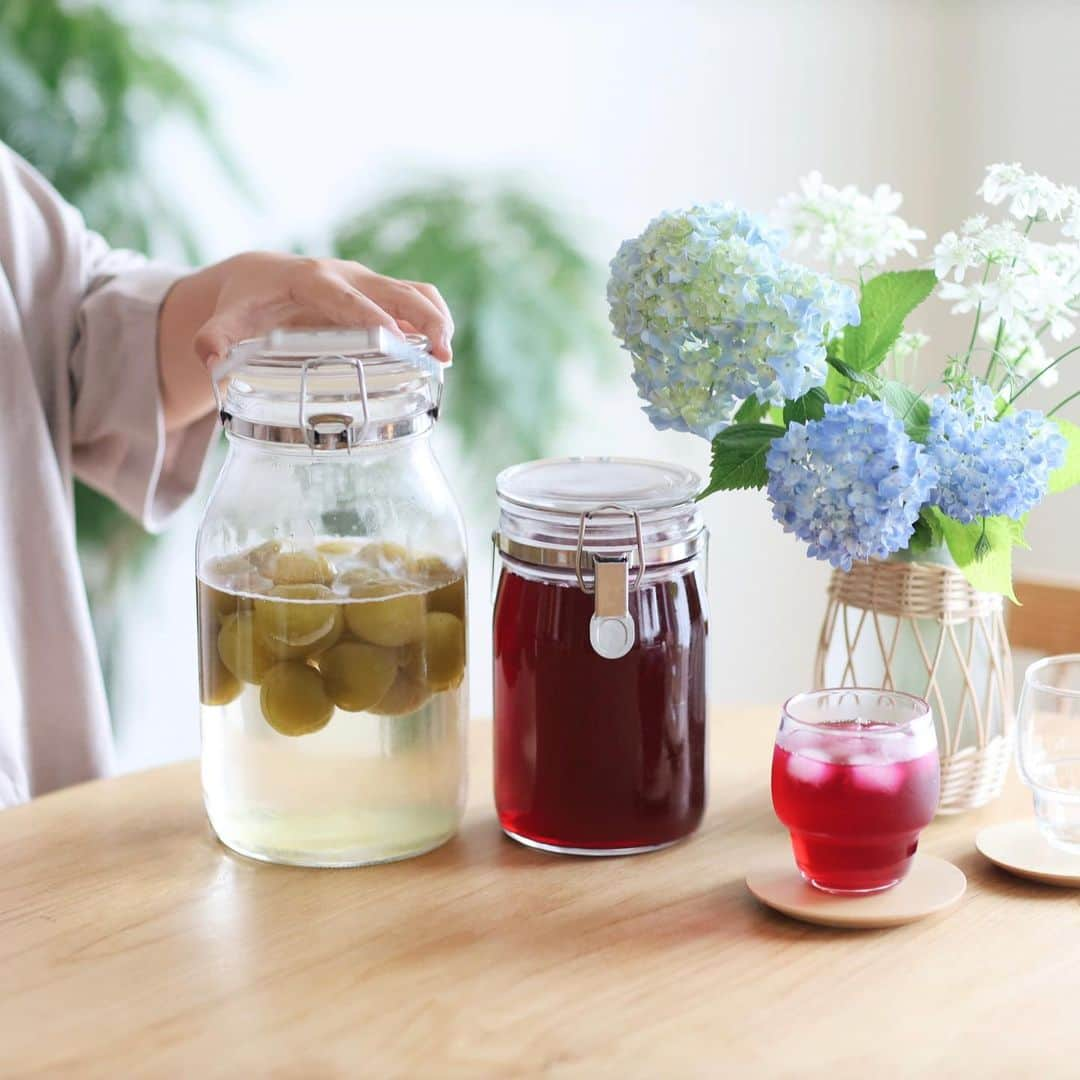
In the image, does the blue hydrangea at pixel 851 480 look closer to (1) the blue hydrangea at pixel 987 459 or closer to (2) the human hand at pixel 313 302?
(1) the blue hydrangea at pixel 987 459

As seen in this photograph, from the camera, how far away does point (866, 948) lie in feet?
2.79

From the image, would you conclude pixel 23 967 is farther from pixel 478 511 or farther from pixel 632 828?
pixel 478 511

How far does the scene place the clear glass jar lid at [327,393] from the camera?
0.92 metres

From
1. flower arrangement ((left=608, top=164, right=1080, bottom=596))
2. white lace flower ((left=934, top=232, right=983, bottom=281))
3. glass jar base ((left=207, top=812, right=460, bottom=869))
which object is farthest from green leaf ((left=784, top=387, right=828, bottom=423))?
glass jar base ((left=207, top=812, right=460, bottom=869))

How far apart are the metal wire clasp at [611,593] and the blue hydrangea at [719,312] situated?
9 centimetres

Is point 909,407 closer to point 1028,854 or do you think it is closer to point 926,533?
point 926,533

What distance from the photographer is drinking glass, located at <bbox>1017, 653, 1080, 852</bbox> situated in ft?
3.06

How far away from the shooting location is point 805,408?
3.15ft

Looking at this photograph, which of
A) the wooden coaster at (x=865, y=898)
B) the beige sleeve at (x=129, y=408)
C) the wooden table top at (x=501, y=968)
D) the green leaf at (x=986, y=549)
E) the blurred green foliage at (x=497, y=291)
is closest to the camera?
the wooden table top at (x=501, y=968)

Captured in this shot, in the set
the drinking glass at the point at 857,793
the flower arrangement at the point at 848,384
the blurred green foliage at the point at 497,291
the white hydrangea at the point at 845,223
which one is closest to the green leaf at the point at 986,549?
the flower arrangement at the point at 848,384

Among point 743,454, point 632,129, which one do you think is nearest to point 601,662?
point 743,454

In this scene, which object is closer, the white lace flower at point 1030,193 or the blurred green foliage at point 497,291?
the white lace flower at point 1030,193

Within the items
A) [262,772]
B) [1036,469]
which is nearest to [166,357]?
[262,772]

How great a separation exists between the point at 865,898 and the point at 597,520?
27 centimetres
